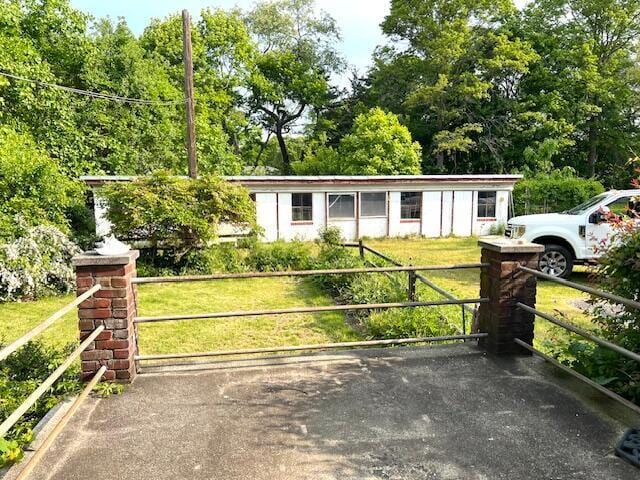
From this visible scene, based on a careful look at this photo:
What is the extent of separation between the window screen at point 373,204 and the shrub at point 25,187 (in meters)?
11.3

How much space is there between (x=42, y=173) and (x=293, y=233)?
9617 mm

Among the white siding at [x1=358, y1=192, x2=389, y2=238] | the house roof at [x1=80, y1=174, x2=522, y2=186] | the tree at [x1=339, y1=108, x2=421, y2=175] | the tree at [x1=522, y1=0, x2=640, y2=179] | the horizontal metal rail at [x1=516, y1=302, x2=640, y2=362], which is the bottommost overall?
the white siding at [x1=358, y1=192, x2=389, y2=238]

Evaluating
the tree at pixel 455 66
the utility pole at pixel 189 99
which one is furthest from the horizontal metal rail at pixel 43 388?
the tree at pixel 455 66

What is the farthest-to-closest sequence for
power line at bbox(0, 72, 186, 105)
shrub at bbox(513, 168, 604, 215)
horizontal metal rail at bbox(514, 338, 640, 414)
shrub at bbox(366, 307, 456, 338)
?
1. shrub at bbox(513, 168, 604, 215)
2. power line at bbox(0, 72, 186, 105)
3. shrub at bbox(366, 307, 456, 338)
4. horizontal metal rail at bbox(514, 338, 640, 414)

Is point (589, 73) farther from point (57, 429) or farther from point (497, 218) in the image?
point (57, 429)

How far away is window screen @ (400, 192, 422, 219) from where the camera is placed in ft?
64.6

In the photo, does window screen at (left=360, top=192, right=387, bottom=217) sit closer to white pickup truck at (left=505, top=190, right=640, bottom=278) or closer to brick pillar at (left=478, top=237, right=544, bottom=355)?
white pickup truck at (left=505, top=190, right=640, bottom=278)

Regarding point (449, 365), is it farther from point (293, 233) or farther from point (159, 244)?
point (293, 233)

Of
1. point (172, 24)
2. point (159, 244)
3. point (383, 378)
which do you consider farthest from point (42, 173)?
point (172, 24)

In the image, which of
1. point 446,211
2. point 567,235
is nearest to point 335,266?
point 567,235

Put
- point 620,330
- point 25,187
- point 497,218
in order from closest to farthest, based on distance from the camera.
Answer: point 620,330 < point 25,187 < point 497,218

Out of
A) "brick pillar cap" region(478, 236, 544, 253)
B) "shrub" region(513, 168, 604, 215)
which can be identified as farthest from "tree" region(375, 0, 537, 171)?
"brick pillar cap" region(478, 236, 544, 253)

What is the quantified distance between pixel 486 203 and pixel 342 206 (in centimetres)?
644

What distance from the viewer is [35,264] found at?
9867 mm
